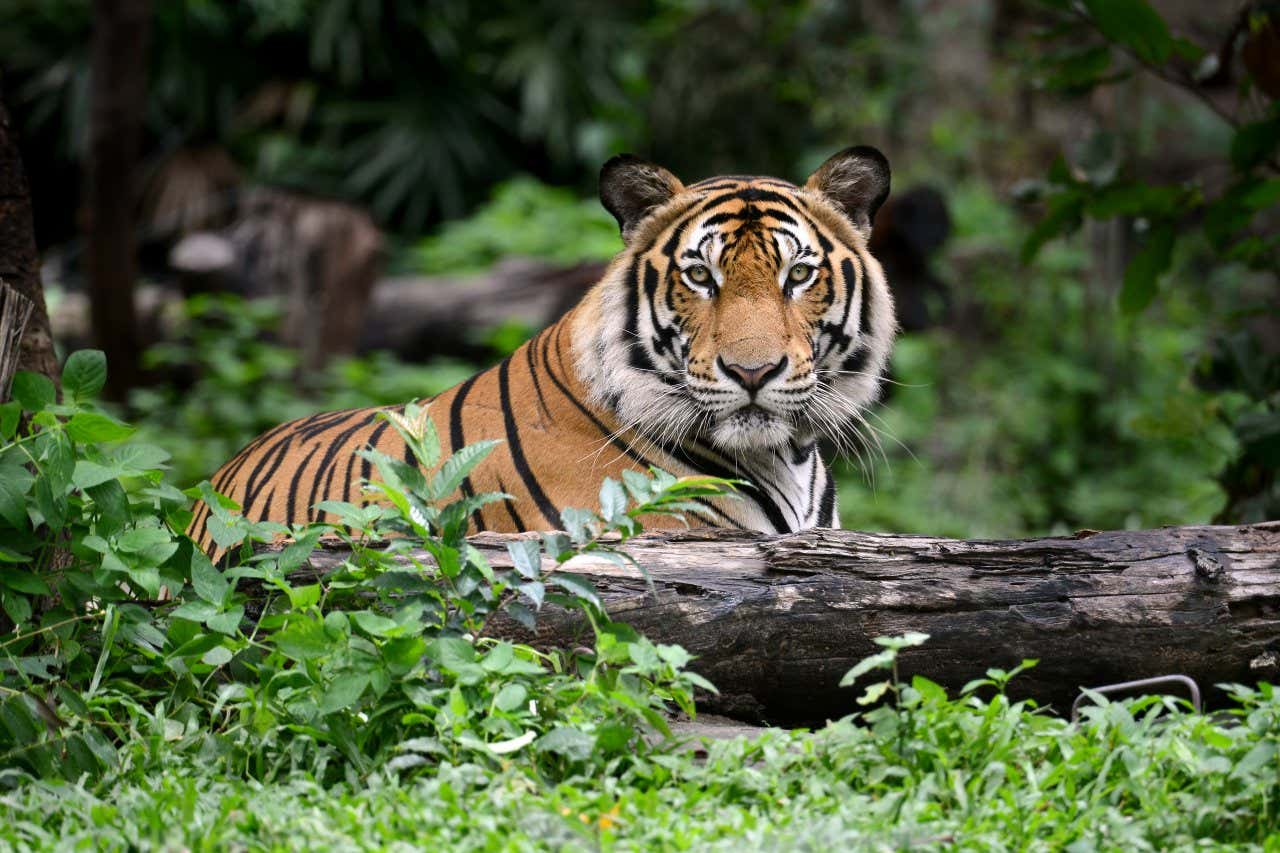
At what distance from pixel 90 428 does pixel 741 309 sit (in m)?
1.61

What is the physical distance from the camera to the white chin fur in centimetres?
354

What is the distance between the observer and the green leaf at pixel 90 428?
286cm

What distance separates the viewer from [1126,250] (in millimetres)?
11266

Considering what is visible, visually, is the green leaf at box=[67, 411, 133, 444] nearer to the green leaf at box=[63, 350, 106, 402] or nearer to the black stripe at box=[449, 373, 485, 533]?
the green leaf at box=[63, 350, 106, 402]

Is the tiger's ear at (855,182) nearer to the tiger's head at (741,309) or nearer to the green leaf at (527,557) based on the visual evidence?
the tiger's head at (741,309)

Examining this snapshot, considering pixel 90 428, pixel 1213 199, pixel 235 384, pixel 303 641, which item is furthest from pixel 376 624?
Result: pixel 235 384

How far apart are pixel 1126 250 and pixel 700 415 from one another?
8.72 metres

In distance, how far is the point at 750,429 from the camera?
3.54 m

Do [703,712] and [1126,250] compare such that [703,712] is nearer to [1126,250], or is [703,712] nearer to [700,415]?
[700,415]

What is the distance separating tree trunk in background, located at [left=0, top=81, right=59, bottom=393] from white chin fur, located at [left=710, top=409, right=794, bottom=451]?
5.61 ft

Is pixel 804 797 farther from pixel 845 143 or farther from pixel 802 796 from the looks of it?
pixel 845 143

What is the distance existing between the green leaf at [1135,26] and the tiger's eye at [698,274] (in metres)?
1.54

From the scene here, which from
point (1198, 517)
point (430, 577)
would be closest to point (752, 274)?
point (430, 577)

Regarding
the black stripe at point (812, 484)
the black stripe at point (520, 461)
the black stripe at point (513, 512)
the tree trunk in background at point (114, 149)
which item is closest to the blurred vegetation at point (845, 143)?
the tree trunk in background at point (114, 149)
